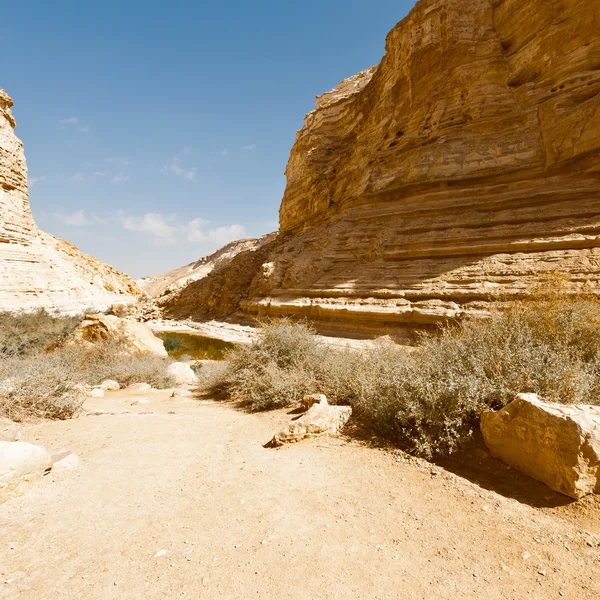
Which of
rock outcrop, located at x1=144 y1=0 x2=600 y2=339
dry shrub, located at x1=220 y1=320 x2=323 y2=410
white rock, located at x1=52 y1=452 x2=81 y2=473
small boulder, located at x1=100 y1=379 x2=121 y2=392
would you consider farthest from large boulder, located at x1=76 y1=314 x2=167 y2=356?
rock outcrop, located at x1=144 y1=0 x2=600 y2=339

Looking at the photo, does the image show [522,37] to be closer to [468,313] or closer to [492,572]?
[468,313]

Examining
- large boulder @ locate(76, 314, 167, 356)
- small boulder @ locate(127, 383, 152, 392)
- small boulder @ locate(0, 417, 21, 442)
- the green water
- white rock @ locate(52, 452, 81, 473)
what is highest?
large boulder @ locate(76, 314, 167, 356)

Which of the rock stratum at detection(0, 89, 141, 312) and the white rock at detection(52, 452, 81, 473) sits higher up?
the rock stratum at detection(0, 89, 141, 312)

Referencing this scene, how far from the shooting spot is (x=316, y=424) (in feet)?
12.8

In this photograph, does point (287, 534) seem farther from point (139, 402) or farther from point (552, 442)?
point (139, 402)

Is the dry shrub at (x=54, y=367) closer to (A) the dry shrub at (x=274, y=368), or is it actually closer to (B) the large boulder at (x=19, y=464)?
(B) the large boulder at (x=19, y=464)

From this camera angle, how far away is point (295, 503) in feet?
8.50

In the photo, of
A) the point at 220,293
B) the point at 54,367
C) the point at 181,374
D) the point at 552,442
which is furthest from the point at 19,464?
the point at 220,293

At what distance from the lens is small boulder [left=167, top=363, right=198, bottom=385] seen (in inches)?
329

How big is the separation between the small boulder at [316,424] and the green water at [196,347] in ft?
34.5

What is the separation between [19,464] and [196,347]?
1488 centimetres

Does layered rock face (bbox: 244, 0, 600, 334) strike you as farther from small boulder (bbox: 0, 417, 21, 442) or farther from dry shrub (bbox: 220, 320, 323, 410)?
small boulder (bbox: 0, 417, 21, 442)

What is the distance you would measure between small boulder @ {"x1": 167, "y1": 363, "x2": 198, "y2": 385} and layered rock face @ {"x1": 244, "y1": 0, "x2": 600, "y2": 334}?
656 centimetres

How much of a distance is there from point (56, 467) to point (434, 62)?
19675 millimetres
